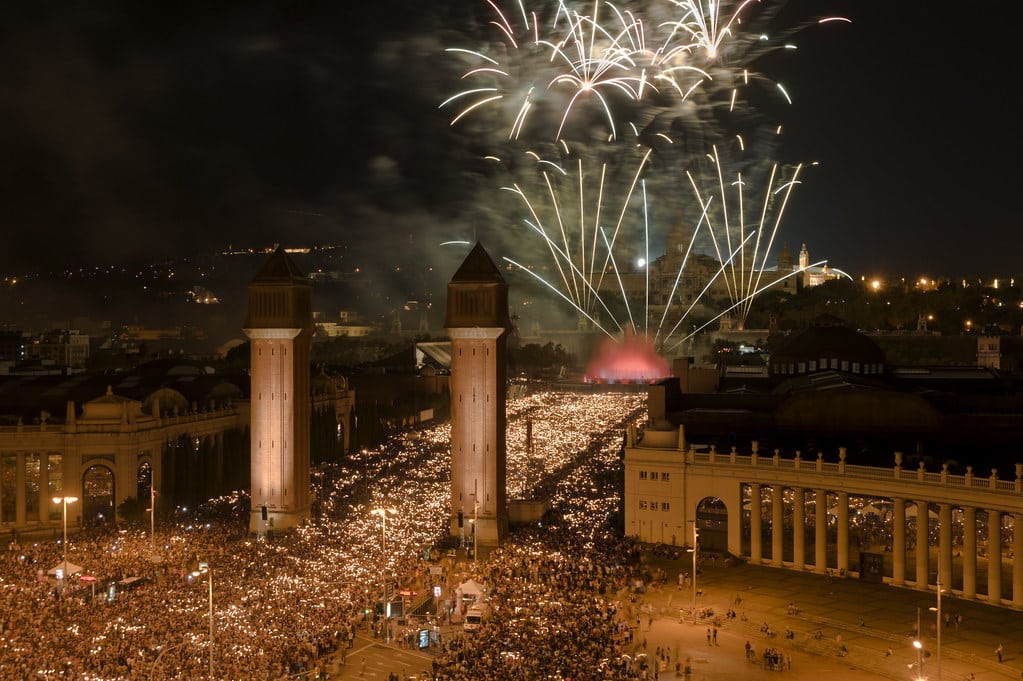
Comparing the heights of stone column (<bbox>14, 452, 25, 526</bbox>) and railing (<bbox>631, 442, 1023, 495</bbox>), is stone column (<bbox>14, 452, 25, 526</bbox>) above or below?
below

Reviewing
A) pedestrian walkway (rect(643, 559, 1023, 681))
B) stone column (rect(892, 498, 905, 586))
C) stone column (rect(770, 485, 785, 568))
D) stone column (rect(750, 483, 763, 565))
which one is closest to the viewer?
pedestrian walkway (rect(643, 559, 1023, 681))

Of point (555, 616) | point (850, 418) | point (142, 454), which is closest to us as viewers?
point (555, 616)

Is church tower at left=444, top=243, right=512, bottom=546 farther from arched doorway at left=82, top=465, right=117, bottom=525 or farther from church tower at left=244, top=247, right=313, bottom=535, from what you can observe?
arched doorway at left=82, top=465, right=117, bottom=525

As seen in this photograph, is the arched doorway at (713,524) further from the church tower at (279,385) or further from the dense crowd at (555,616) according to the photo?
the church tower at (279,385)

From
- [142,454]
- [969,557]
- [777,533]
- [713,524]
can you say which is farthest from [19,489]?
[969,557]

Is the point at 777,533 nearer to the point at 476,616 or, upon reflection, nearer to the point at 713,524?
the point at 713,524

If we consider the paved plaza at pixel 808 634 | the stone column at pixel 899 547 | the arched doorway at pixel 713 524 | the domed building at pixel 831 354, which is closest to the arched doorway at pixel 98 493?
the paved plaza at pixel 808 634

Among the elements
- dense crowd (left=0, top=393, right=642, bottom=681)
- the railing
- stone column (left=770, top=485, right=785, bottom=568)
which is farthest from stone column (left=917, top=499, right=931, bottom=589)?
dense crowd (left=0, top=393, right=642, bottom=681)
